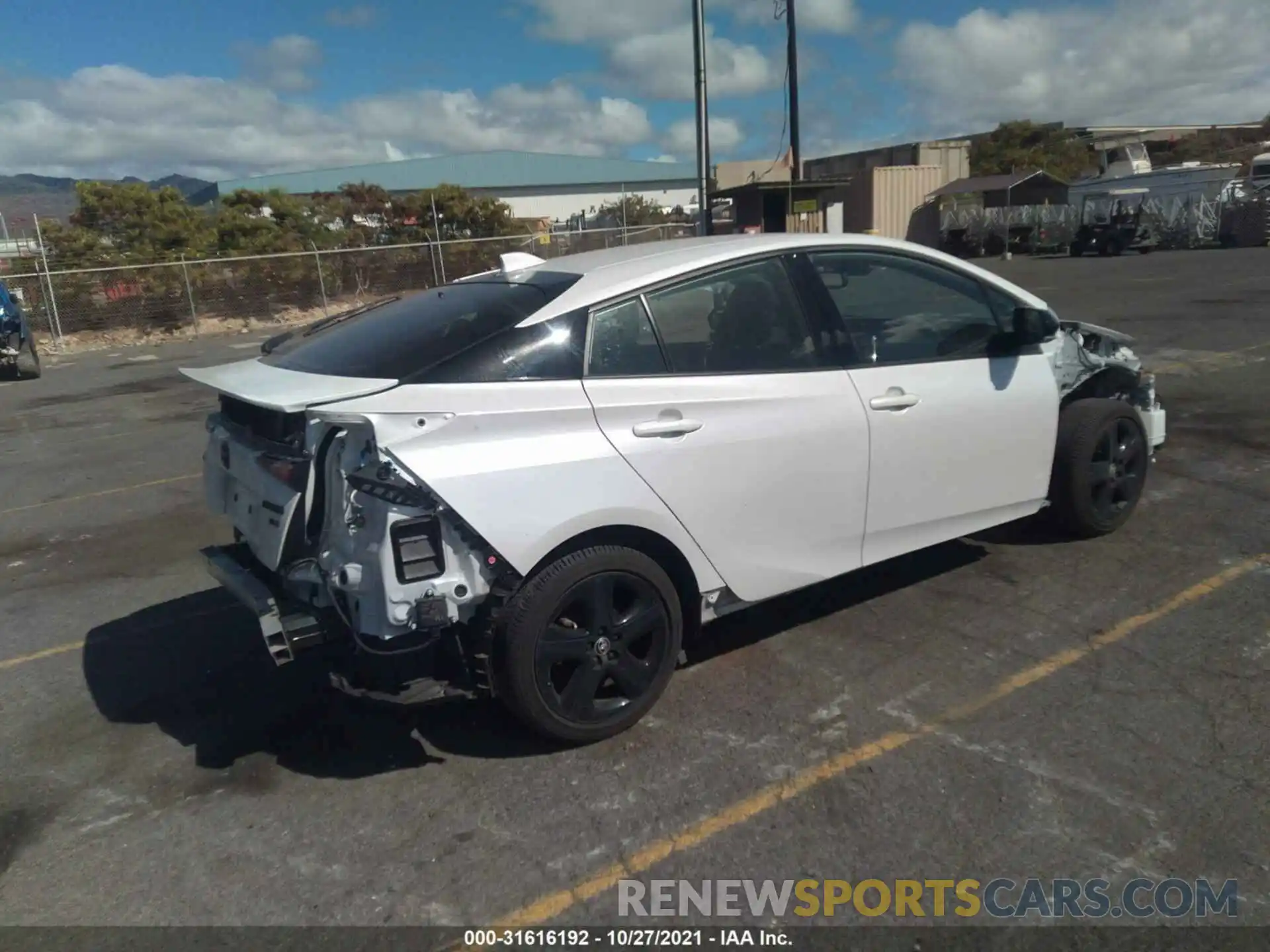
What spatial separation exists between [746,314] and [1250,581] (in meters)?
2.75

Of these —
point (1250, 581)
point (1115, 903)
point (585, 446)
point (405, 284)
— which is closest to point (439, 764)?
point (585, 446)

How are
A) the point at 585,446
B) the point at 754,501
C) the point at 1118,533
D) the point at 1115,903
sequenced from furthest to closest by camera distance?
1. the point at 1118,533
2. the point at 754,501
3. the point at 585,446
4. the point at 1115,903

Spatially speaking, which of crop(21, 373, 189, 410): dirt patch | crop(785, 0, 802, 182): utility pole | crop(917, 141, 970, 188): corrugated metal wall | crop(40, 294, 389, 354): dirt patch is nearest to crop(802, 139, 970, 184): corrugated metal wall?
crop(917, 141, 970, 188): corrugated metal wall

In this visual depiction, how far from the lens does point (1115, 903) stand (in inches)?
102

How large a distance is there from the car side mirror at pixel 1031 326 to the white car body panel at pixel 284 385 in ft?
9.23

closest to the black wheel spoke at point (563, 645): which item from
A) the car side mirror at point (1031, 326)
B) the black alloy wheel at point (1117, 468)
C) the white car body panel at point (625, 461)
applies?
the white car body panel at point (625, 461)

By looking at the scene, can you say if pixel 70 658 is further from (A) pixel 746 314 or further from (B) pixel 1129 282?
(B) pixel 1129 282

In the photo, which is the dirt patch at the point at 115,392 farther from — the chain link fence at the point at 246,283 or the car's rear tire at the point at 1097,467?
the car's rear tire at the point at 1097,467

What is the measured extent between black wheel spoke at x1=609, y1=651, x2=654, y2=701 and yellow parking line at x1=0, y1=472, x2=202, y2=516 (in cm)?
558

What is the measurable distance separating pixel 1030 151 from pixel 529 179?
39.6 meters

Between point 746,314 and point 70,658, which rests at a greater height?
point 746,314

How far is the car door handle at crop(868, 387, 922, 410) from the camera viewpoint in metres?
3.94

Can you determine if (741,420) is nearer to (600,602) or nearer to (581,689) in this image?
(600,602)

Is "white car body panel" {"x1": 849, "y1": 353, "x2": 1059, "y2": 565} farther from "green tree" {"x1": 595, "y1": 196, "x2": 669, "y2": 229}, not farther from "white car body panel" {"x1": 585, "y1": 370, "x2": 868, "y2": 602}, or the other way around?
"green tree" {"x1": 595, "y1": 196, "x2": 669, "y2": 229}
